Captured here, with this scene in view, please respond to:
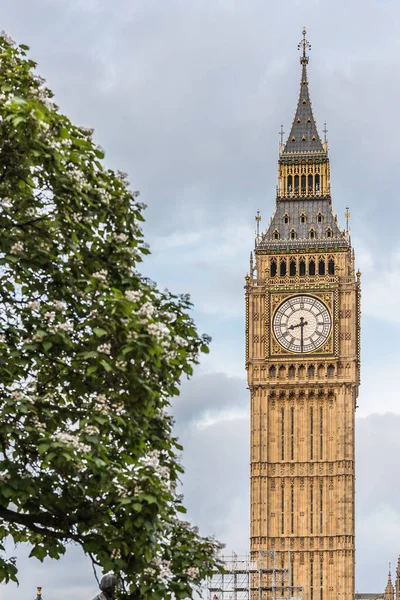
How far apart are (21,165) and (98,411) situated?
11.6 ft

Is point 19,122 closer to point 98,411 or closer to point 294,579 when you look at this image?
point 98,411

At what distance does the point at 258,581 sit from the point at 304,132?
109ft

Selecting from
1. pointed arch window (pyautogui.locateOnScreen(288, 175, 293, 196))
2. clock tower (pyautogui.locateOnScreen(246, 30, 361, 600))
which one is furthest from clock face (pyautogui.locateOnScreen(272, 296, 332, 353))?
pointed arch window (pyautogui.locateOnScreen(288, 175, 293, 196))

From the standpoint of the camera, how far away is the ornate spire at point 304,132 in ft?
367

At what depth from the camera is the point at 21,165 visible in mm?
21344

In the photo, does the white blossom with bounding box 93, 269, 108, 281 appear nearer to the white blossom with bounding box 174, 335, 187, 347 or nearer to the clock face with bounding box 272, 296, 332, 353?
the white blossom with bounding box 174, 335, 187, 347

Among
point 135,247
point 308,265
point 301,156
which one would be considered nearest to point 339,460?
point 308,265

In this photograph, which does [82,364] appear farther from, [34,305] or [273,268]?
[273,268]

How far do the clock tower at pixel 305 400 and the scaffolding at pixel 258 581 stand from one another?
0.69m

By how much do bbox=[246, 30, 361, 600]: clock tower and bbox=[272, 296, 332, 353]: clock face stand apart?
2.6 inches

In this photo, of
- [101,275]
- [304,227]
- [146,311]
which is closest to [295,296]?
[304,227]

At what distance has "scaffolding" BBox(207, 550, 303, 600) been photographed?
9475 cm

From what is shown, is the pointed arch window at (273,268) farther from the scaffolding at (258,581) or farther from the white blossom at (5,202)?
the white blossom at (5,202)

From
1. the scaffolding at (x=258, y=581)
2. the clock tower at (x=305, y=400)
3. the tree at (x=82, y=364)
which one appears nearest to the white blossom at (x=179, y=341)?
the tree at (x=82, y=364)
